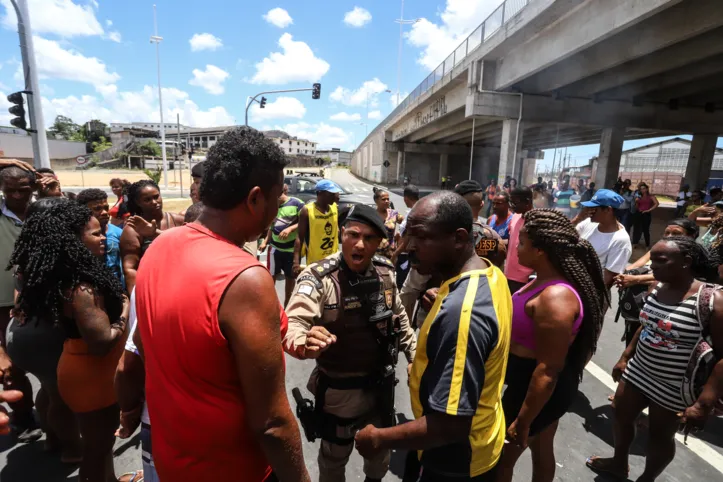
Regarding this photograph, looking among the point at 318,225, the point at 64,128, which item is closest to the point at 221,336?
the point at 318,225

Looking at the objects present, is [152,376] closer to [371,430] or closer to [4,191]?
[371,430]

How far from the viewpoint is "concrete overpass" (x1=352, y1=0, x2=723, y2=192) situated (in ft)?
29.4

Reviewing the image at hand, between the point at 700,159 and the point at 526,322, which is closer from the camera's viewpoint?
the point at 526,322

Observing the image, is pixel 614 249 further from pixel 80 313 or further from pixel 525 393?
pixel 80 313

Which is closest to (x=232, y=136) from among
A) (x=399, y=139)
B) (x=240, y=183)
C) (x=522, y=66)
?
(x=240, y=183)

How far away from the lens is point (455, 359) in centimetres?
130

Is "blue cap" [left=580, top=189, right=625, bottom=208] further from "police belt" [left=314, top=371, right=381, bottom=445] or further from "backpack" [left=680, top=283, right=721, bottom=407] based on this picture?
"police belt" [left=314, top=371, right=381, bottom=445]

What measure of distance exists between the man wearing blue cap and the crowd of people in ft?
0.81

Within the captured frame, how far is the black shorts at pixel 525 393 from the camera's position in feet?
6.57

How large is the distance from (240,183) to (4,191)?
3260 millimetres

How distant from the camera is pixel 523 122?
15.5 metres

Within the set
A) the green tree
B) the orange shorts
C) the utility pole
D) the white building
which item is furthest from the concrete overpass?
the white building

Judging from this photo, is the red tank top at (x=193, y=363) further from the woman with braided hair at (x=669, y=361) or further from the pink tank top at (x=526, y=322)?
the woman with braided hair at (x=669, y=361)

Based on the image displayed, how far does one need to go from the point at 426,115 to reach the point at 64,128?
85008 millimetres
